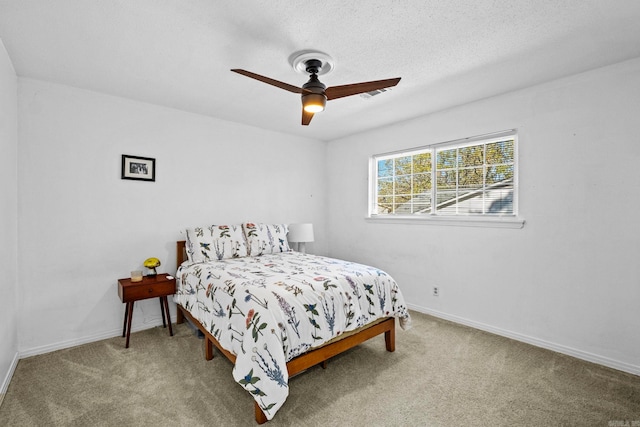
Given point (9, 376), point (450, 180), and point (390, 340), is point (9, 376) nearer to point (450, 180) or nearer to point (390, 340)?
point (390, 340)

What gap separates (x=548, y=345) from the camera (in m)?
2.76

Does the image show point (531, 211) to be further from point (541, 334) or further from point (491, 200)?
point (541, 334)

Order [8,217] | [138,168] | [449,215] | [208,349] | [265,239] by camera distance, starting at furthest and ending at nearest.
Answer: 1. [265,239]
2. [449,215]
3. [138,168]
4. [208,349]
5. [8,217]

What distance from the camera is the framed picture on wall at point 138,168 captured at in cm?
317

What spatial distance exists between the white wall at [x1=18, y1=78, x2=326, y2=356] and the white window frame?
190 centimetres

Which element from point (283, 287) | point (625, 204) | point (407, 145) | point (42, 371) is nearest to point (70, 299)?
point (42, 371)

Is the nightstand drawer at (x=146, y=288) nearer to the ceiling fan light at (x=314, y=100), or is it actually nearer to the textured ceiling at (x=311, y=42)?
the textured ceiling at (x=311, y=42)

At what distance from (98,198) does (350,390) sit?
9.68 ft

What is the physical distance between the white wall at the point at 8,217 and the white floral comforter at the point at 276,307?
125cm

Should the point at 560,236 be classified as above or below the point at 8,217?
below

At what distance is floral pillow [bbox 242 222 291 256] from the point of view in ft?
12.0

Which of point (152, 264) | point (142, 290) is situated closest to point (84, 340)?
point (142, 290)

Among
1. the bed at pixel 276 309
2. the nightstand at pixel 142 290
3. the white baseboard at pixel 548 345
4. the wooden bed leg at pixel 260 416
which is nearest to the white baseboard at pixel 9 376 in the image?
the nightstand at pixel 142 290

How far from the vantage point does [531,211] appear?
2.87m
